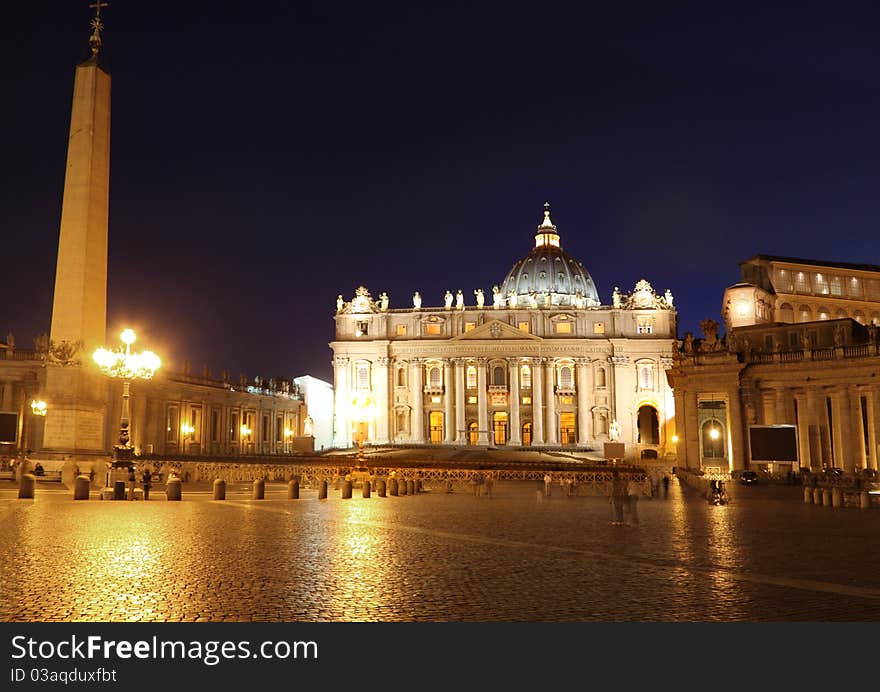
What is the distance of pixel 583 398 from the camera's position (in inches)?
3546

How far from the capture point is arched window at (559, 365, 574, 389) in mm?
91938

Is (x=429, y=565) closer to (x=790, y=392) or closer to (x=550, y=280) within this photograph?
(x=790, y=392)

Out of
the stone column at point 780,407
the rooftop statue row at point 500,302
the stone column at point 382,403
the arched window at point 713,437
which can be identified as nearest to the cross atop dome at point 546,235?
the rooftop statue row at point 500,302

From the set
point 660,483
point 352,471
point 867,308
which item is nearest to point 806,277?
point 867,308

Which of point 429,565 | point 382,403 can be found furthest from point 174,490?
point 382,403

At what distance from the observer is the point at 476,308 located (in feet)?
308

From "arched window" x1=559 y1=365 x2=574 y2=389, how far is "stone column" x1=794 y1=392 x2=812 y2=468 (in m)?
46.7

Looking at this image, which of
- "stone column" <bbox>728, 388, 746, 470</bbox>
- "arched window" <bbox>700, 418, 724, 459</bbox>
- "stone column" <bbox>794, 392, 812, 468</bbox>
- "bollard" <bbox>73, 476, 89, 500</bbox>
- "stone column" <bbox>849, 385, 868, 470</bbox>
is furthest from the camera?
"arched window" <bbox>700, 418, 724, 459</bbox>

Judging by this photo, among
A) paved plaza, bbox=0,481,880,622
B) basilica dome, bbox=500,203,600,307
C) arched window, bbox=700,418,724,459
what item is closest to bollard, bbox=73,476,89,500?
paved plaza, bbox=0,481,880,622

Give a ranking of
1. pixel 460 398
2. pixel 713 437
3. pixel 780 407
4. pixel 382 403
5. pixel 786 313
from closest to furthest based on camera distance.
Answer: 1. pixel 780 407
2. pixel 713 437
3. pixel 786 313
4. pixel 460 398
5. pixel 382 403

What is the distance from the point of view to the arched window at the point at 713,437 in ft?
193

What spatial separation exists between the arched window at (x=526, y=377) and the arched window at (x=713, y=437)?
33.7 m

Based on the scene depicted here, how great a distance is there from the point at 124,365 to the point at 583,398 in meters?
69.1

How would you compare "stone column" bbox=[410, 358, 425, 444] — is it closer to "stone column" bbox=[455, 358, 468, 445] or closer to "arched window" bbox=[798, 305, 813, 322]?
"stone column" bbox=[455, 358, 468, 445]
